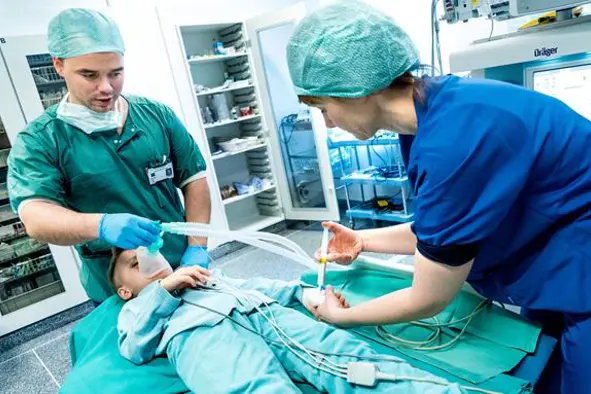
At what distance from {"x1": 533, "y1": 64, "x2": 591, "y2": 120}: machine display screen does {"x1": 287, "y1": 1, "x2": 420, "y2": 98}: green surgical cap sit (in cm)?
99

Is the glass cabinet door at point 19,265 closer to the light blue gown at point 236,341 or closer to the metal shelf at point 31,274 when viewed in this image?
the metal shelf at point 31,274

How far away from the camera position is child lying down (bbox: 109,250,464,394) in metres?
1.00

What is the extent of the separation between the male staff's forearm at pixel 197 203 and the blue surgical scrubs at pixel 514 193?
999 mm

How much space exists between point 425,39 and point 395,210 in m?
1.58

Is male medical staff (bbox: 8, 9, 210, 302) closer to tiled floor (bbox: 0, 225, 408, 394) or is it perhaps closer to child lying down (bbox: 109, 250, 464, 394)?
child lying down (bbox: 109, 250, 464, 394)

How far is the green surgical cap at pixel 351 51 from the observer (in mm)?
867

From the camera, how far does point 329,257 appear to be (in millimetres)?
1329

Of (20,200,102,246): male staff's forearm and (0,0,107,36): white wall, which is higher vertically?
(0,0,107,36): white wall

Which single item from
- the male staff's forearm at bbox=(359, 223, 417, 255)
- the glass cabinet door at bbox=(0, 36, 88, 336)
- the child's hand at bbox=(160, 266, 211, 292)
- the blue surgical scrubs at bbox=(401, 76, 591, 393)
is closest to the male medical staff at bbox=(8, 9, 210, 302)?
the child's hand at bbox=(160, 266, 211, 292)

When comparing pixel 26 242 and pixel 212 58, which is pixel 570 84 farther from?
pixel 26 242

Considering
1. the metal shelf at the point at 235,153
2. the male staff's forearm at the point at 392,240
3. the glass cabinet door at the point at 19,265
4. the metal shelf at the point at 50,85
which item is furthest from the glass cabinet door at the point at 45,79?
the male staff's forearm at the point at 392,240

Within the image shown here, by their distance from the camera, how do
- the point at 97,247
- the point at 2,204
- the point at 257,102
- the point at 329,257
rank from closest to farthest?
the point at 329,257 → the point at 97,247 → the point at 2,204 → the point at 257,102

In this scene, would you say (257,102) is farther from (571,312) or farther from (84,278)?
(571,312)

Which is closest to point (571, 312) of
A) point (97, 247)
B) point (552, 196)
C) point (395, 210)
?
point (552, 196)
